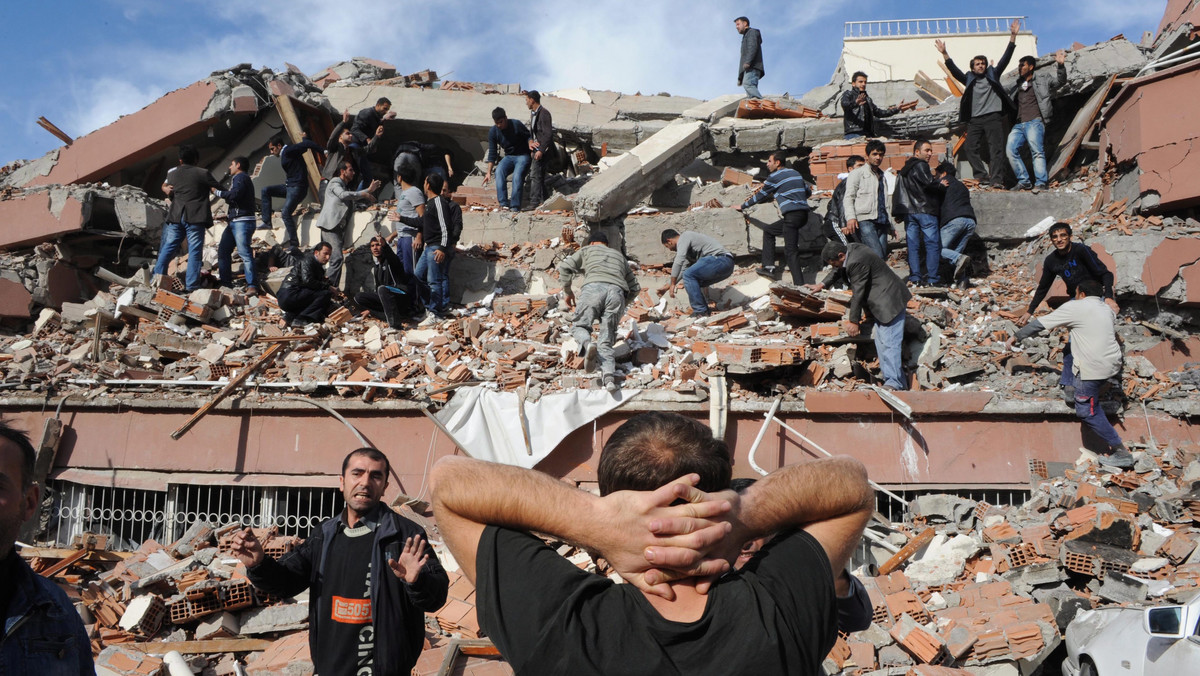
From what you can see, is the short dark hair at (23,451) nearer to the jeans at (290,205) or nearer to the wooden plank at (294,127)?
the jeans at (290,205)

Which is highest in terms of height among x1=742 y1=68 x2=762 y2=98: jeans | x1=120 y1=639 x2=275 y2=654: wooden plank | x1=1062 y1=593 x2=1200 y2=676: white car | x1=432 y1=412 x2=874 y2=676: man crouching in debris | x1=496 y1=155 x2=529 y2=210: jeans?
x1=742 y1=68 x2=762 y2=98: jeans

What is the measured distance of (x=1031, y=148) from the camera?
12180 millimetres

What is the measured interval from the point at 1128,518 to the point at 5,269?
13075mm

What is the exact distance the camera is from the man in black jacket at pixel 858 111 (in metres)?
12.9

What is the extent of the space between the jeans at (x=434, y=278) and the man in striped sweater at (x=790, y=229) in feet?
13.3

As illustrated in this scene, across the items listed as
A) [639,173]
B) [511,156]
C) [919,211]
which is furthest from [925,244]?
[511,156]

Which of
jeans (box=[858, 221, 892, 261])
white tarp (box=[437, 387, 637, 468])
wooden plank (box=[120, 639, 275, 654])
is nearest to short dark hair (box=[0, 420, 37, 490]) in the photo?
wooden plank (box=[120, 639, 275, 654])

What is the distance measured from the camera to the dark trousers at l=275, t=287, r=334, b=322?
34.5ft

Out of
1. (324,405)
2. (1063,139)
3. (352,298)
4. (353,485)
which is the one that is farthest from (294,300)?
(1063,139)

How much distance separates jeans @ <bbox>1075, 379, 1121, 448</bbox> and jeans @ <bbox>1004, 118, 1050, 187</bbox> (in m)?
5.27

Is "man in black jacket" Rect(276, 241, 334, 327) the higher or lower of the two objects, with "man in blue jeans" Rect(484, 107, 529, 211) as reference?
lower

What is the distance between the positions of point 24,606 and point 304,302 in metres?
8.43

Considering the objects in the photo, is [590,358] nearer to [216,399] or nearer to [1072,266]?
[216,399]

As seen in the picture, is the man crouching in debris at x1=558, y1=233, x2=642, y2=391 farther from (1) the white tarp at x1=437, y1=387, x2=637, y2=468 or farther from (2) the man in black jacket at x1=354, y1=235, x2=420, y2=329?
(2) the man in black jacket at x1=354, y1=235, x2=420, y2=329
